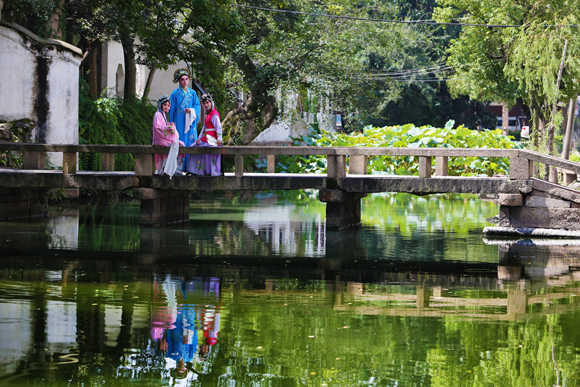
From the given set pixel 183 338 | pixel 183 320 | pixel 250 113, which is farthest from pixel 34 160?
pixel 250 113

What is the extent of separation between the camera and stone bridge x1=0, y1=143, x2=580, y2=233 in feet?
50.7

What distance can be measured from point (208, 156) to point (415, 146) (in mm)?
15403

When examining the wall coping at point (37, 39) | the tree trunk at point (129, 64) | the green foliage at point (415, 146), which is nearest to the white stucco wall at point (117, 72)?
the tree trunk at point (129, 64)

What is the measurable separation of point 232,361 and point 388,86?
46.0 meters

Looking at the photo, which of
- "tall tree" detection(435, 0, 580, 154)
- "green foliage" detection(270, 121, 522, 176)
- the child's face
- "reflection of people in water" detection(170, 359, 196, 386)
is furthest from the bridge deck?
"tall tree" detection(435, 0, 580, 154)

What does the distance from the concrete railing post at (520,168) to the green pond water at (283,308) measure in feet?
4.26

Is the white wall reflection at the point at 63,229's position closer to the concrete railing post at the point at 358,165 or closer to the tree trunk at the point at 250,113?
the concrete railing post at the point at 358,165

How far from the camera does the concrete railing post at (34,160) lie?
55.2 ft

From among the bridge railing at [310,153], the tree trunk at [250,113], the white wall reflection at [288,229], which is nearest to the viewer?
the white wall reflection at [288,229]

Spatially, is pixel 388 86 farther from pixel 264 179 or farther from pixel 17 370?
pixel 17 370

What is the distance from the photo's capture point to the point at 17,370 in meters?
6.09

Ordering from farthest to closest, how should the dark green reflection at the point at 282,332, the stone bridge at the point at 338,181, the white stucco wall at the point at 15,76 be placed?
the white stucco wall at the point at 15,76 < the stone bridge at the point at 338,181 < the dark green reflection at the point at 282,332

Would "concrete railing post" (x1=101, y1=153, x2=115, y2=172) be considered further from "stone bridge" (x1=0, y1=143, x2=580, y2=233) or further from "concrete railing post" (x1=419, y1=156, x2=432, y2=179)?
"concrete railing post" (x1=419, y1=156, x2=432, y2=179)

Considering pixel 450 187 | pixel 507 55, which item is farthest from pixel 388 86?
pixel 450 187
